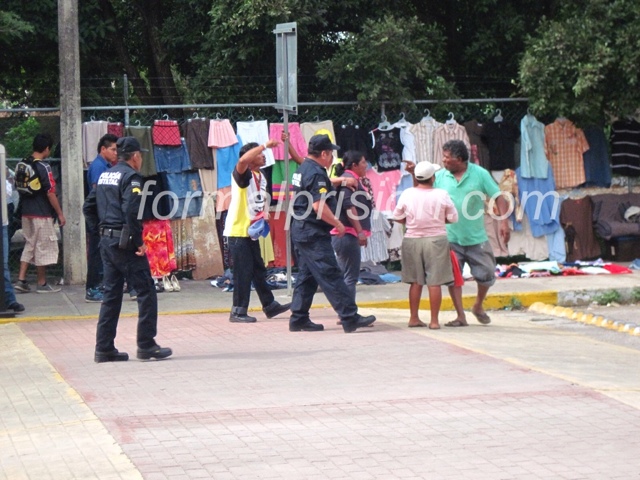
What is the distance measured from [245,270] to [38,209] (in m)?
3.39

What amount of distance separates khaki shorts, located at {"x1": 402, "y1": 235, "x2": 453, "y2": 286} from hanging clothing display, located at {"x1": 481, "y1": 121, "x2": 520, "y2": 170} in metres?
5.02

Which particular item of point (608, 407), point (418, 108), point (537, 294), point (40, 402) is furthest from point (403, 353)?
point (418, 108)

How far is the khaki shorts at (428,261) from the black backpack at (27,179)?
4798 millimetres

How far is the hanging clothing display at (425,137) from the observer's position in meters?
14.9

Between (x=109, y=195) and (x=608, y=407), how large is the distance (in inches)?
168

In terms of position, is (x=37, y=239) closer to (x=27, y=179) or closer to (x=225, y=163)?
(x=27, y=179)

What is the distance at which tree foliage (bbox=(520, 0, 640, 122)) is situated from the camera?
46.8ft

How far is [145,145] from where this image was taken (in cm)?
1393

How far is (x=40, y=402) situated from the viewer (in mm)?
7844

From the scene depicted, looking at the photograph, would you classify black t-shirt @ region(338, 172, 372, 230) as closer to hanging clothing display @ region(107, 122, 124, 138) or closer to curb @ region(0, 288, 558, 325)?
curb @ region(0, 288, 558, 325)

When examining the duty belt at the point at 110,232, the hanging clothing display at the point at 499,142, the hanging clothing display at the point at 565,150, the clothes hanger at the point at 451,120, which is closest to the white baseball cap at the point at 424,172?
the duty belt at the point at 110,232

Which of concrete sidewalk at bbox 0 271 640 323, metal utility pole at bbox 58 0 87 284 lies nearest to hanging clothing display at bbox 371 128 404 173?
concrete sidewalk at bbox 0 271 640 323

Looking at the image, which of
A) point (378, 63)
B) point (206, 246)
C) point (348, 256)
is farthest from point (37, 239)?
point (378, 63)

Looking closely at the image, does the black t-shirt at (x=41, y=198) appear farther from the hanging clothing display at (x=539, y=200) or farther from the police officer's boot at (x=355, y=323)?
the hanging clothing display at (x=539, y=200)
